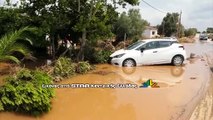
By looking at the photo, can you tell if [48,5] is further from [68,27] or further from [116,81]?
[116,81]

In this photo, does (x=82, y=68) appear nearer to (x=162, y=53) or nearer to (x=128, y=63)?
(x=128, y=63)

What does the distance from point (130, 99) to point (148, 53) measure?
25.2 ft

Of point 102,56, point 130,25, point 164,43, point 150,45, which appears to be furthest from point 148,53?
point 130,25

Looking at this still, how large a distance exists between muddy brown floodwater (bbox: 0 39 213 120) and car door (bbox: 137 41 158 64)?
104 inches

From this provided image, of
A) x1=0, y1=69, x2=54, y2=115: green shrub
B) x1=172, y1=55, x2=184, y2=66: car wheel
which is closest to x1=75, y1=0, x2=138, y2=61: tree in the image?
x1=172, y1=55, x2=184, y2=66: car wheel

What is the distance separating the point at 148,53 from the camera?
17.8 m

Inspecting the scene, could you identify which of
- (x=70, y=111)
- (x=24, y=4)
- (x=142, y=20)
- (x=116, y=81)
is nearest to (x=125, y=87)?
(x=116, y=81)

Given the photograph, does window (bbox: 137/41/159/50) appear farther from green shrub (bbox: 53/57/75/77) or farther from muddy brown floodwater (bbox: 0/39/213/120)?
green shrub (bbox: 53/57/75/77)

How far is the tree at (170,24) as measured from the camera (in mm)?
66688

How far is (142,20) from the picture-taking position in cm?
3906

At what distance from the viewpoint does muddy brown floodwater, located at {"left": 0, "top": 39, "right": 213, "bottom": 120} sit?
8.80 metres

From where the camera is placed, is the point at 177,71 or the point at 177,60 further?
the point at 177,60

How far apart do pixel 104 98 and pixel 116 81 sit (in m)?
2.97

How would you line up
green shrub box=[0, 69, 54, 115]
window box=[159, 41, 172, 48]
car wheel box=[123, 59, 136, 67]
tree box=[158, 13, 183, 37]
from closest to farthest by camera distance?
1. green shrub box=[0, 69, 54, 115]
2. car wheel box=[123, 59, 136, 67]
3. window box=[159, 41, 172, 48]
4. tree box=[158, 13, 183, 37]
